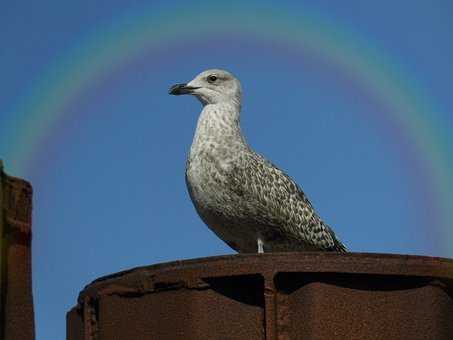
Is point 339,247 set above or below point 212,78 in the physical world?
below

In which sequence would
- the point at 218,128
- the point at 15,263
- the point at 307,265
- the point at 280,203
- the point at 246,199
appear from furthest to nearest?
the point at 218,128
the point at 280,203
the point at 246,199
the point at 307,265
the point at 15,263

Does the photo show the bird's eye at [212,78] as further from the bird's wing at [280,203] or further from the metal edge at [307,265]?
the metal edge at [307,265]

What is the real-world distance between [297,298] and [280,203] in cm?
466

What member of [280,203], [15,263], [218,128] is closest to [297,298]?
[15,263]

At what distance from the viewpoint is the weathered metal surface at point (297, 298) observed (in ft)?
26.1

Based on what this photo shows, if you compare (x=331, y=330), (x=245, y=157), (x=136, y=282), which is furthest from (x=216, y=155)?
(x=331, y=330)

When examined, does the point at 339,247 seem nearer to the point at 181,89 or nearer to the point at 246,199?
the point at 246,199

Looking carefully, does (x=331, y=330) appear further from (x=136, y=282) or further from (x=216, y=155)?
(x=216, y=155)

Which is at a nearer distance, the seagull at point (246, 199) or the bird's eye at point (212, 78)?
the seagull at point (246, 199)

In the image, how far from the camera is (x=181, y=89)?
1464cm

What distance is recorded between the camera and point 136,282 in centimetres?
857

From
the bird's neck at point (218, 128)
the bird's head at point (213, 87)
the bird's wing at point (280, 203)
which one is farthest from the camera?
the bird's head at point (213, 87)

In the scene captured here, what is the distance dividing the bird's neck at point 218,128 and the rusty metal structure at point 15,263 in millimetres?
5482

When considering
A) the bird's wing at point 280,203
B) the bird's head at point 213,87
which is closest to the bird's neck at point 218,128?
the bird's head at point 213,87
